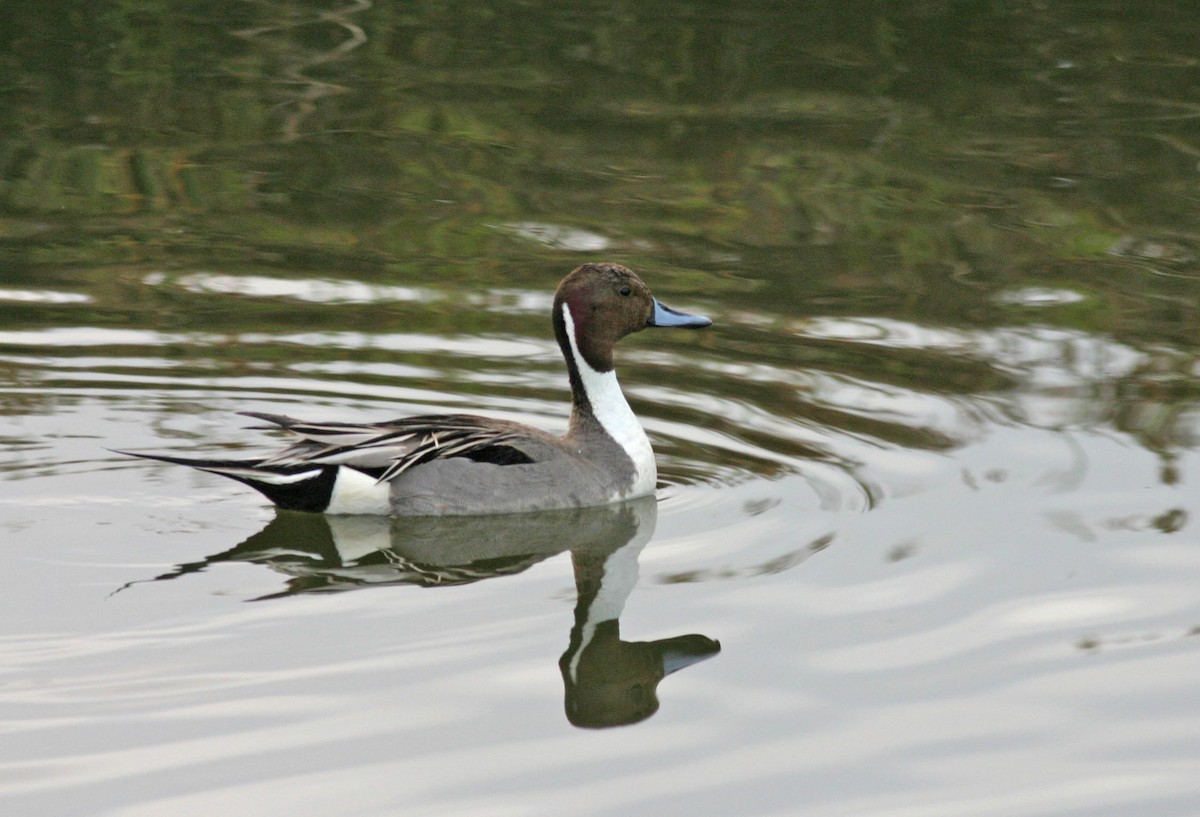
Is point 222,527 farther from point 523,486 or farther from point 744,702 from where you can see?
point 744,702

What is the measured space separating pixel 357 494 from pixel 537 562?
94 cm

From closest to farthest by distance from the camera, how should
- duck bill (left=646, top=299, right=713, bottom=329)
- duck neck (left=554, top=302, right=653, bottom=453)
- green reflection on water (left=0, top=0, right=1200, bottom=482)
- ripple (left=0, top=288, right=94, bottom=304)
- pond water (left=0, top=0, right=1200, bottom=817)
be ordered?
pond water (left=0, top=0, right=1200, bottom=817) < duck neck (left=554, top=302, right=653, bottom=453) < duck bill (left=646, top=299, right=713, bottom=329) < ripple (left=0, top=288, right=94, bottom=304) < green reflection on water (left=0, top=0, right=1200, bottom=482)

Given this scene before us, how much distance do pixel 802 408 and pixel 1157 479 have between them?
175cm

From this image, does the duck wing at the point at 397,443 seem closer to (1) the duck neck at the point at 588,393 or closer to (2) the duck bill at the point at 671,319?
(1) the duck neck at the point at 588,393

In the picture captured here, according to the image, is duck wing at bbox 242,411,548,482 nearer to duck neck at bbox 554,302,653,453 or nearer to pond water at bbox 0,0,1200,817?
pond water at bbox 0,0,1200,817

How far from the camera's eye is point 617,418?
8.10 meters

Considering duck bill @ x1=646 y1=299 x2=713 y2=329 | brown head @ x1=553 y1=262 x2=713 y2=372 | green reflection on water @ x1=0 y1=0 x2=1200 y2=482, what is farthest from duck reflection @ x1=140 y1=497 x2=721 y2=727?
green reflection on water @ x1=0 y1=0 x2=1200 y2=482

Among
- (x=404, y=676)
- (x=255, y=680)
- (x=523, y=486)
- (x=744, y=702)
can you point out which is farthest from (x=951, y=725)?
(x=523, y=486)

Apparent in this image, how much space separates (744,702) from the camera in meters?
5.80

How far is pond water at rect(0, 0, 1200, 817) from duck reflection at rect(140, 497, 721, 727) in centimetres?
3

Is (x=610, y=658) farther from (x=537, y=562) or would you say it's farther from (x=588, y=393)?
(x=588, y=393)

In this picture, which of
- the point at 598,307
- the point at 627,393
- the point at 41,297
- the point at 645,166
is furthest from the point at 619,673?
the point at 645,166

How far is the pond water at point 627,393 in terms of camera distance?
5.50 metres

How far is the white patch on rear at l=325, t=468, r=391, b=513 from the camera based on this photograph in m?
7.66
